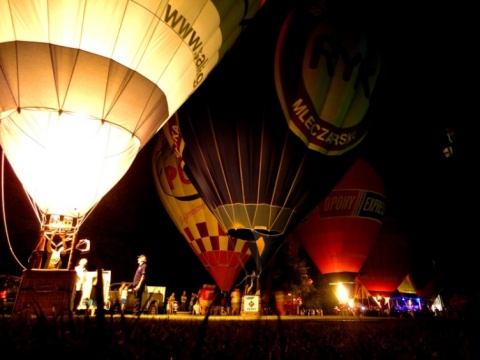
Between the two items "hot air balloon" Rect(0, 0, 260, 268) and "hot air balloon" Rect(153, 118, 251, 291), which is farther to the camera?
"hot air balloon" Rect(153, 118, 251, 291)

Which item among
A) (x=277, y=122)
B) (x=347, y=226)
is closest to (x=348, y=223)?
(x=347, y=226)

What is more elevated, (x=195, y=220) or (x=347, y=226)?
(x=347, y=226)

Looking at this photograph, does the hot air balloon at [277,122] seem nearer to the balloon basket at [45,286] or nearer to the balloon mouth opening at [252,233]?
the balloon mouth opening at [252,233]

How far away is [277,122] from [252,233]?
2527 mm

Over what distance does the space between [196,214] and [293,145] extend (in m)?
4.95

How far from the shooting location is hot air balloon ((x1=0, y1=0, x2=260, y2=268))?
4.46 m

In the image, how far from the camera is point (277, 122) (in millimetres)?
7586

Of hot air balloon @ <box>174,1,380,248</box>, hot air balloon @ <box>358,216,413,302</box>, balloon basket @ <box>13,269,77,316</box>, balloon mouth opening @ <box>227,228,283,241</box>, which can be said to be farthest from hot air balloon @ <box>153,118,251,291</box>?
hot air balloon @ <box>358,216,413,302</box>

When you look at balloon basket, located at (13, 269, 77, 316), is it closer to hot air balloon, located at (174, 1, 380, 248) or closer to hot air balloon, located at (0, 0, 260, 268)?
hot air balloon, located at (0, 0, 260, 268)

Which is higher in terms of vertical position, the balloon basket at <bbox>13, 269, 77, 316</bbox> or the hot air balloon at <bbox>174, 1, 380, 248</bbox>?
the hot air balloon at <bbox>174, 1, 380, 248</bbox>

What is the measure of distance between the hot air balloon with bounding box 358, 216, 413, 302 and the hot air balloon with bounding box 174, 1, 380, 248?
13343 millimetres

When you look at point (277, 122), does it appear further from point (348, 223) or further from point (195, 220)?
point (348, 223)

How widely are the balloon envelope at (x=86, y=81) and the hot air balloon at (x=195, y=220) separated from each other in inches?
225

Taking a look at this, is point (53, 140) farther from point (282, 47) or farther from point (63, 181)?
point (282, 47)
